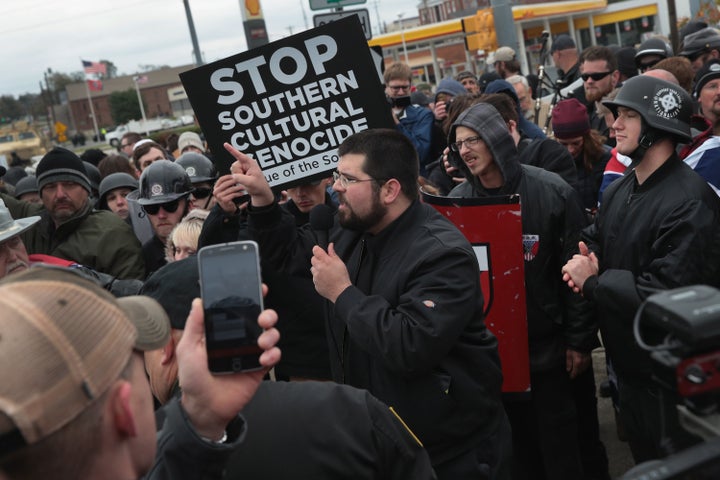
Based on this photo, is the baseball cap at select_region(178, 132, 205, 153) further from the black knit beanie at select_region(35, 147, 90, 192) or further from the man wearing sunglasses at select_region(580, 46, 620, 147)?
the man wearing sunglasses at select_region(580, 46, 620, 147)

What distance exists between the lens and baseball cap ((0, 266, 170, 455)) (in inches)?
49.3

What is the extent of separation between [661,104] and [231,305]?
2537mm

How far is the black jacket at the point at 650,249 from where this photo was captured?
10.6 feet

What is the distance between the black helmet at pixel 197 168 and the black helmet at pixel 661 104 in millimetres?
3202

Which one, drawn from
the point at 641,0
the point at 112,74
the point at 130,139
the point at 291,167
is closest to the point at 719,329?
the point at 291,167

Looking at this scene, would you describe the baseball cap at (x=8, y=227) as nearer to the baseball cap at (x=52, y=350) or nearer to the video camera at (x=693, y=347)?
the baseball cap at (x=52, y=350)

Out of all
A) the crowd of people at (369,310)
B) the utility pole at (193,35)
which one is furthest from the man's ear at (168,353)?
the utility pole at (193,35)

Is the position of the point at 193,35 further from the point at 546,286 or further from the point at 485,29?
the point at 546,286

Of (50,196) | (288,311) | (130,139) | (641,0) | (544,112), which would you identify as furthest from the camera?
(641,0)

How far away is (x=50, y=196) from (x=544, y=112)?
5.52 meters

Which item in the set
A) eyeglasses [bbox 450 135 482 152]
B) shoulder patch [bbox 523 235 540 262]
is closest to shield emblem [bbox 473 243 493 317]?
shoulder patch [bbox 523 235 540 262]

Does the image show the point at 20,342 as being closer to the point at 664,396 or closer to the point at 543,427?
the point at 664,396

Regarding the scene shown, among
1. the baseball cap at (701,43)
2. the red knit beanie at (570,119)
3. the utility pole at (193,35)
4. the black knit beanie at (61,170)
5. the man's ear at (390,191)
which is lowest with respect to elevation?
the red knit beanie at (570,119)

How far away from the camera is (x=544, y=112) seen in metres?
8.64
